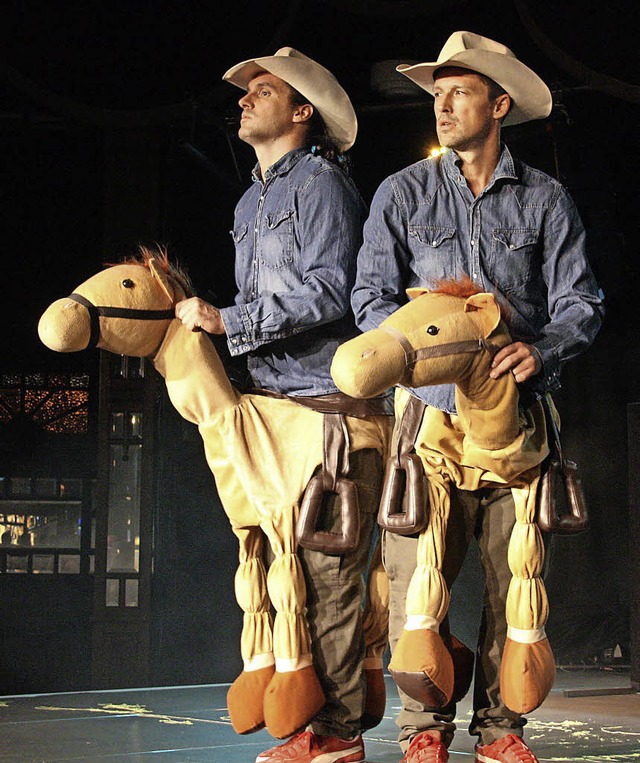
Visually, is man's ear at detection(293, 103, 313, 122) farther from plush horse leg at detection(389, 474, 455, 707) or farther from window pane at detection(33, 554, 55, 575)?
window pane at detection(33, 554, 55, 575)

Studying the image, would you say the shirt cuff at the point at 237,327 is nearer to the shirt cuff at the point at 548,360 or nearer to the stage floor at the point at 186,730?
the shirt cuff at the point at 548,360

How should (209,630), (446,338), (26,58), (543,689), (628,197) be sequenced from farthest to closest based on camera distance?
(209,630), (628,197), (26,58), (543,689), (446,338)

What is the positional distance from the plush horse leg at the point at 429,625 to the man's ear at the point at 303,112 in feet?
3.78

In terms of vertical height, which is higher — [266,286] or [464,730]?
[266,286]

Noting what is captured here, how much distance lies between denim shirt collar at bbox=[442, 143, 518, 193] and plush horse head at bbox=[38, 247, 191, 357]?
81cm

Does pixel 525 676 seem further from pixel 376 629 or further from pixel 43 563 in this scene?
pixel 43 563

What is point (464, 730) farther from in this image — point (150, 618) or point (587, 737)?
point (150, 618)

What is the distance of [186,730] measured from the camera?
3.92 m

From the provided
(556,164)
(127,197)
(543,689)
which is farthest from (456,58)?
(127,197)

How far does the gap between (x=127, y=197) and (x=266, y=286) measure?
3.23 metres

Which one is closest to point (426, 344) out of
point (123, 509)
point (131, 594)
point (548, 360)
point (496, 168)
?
point (548, 360)

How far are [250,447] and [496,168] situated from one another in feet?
3.22

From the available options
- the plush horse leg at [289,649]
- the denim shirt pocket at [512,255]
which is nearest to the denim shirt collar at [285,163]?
the denim shirt pocket at [512,255]

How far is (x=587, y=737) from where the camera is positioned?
3.76m
